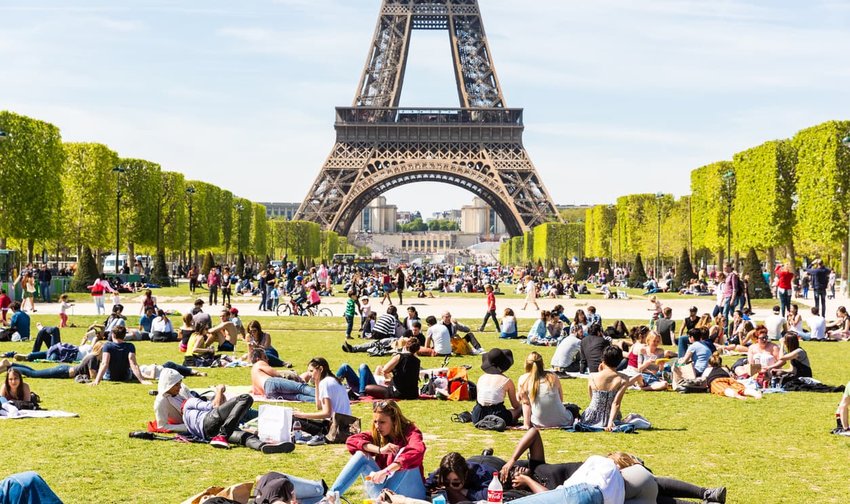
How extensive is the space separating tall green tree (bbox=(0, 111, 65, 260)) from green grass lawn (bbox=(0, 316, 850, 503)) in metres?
27.4

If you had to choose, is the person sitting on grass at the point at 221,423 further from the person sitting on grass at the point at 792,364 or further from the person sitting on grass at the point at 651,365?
the person sitting on grass at the point at 792,364

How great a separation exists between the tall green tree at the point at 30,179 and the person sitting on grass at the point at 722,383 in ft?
103

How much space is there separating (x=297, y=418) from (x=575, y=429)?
9.06ft

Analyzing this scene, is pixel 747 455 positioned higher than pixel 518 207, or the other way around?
pixel 518 207

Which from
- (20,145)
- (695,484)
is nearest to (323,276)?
(20,145)

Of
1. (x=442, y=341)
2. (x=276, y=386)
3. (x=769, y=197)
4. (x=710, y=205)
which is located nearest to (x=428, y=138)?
(x=710, y=205)

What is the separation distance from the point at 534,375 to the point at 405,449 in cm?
332

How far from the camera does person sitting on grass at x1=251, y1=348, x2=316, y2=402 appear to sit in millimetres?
13000

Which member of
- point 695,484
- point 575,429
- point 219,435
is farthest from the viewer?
point 575,429

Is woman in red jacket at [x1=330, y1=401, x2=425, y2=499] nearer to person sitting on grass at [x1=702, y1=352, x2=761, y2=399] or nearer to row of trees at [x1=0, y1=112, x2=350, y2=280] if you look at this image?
person sitting on grass at [x1=702, y1=352, x2=761, y2=399]

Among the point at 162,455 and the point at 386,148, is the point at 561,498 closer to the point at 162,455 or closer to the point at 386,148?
the point at 162,455

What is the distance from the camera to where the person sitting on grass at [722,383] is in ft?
46.5

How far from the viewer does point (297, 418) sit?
1062 centimetres

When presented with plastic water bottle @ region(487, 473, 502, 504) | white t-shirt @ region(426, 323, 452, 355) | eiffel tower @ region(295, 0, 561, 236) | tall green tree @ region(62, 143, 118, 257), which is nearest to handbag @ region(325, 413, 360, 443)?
plastic water bottle @ region(487, 473, 502, 504)
